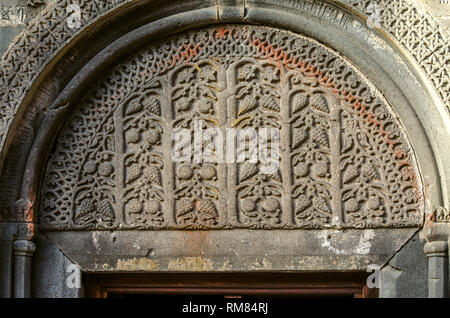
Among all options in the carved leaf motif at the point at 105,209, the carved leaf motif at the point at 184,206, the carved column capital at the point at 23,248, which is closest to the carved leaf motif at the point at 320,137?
the carved leaf motif at the point at 184,206

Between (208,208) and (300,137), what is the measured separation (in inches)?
23.9

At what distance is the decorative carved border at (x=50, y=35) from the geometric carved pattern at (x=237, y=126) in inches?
11.5

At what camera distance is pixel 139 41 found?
3795 millimetres

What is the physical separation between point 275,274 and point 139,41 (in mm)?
1435

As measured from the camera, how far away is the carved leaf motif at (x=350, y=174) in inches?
144

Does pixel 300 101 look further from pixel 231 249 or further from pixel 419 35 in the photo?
pixel 231 249

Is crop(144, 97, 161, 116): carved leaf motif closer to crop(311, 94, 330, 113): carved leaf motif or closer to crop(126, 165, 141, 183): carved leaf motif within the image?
crop(126, 165, 141, 183): carved leaf motif

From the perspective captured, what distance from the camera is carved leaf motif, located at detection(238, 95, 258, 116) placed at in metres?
3.74

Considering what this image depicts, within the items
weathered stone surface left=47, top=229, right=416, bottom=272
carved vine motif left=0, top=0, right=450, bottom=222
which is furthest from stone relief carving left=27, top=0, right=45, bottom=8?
weathered stone surface left=47, top=229, right=416, bottom=272

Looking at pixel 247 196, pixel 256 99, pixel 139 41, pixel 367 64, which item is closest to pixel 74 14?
pixel 139 41

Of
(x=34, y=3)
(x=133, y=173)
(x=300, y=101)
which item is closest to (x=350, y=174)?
(x=300, y=101)

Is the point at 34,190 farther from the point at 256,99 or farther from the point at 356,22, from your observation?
the point at 356,22

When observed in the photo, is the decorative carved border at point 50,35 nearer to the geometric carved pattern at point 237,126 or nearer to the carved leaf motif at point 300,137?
the geometric carved pattern at point 237,126

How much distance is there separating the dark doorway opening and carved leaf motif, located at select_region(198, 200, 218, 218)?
1.07ft
